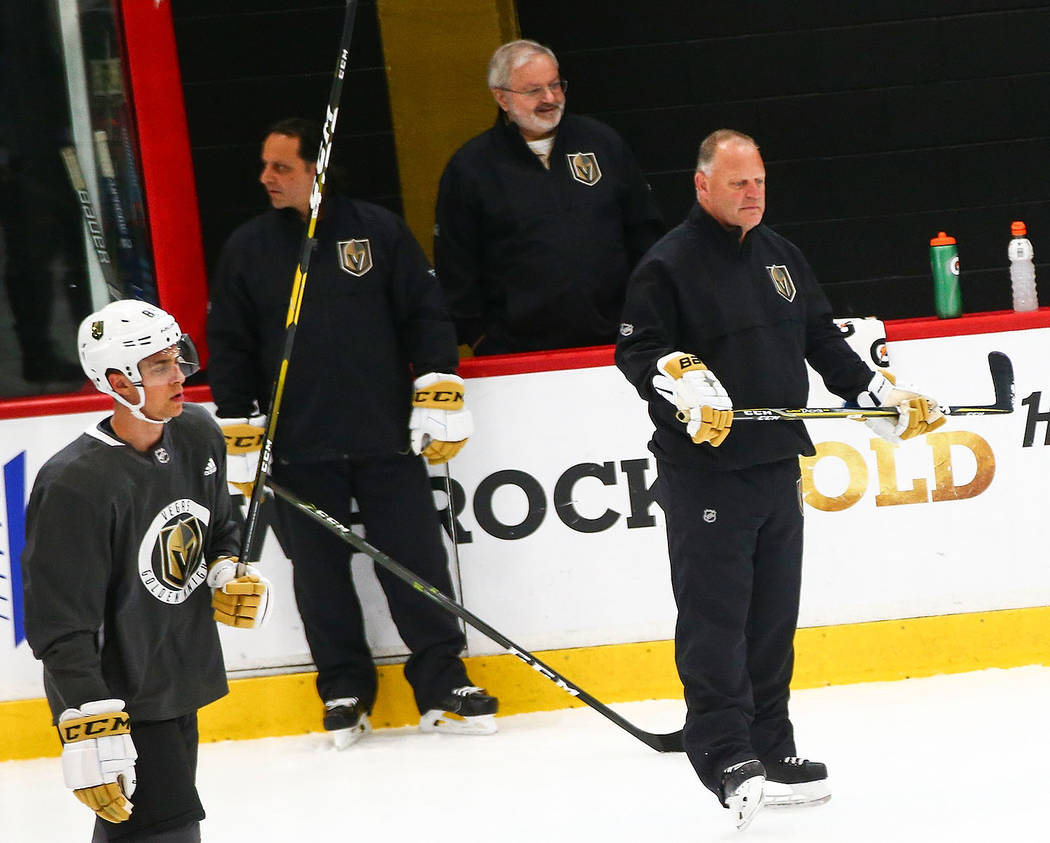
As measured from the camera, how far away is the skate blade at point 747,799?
9.90 ft

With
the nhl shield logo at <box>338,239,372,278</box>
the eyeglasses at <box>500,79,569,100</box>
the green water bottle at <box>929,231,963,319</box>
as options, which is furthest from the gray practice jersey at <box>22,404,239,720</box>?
the green water bottle at <box>929,231,963,319</box>

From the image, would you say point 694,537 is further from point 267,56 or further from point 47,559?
point 267,56

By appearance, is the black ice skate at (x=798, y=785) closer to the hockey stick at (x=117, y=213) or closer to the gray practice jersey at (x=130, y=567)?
the gray practice jersey at (x=130, y=567)

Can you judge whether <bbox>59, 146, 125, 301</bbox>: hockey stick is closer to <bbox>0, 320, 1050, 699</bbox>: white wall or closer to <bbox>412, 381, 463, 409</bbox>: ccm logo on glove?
<bbox>0, 320, 1050, 699</bbox>: white wall

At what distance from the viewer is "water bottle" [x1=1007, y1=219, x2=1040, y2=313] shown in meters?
4.07

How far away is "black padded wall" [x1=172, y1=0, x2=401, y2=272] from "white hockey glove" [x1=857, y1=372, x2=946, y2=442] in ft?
9.68

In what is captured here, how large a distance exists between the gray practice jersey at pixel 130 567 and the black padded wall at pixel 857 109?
3589 millimetres

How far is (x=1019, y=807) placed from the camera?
3.10 meters

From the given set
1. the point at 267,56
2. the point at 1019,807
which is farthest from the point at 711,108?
the point at 1019,807

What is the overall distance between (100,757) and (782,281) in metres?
1.71

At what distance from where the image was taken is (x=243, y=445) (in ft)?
13.0

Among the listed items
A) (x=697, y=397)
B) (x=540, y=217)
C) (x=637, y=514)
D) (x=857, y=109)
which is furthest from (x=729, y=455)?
(x=857, y=109)

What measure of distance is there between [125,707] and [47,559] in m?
0.29

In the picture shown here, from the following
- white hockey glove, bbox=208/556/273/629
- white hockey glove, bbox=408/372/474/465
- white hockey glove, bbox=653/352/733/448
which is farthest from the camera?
white hockey glove, bbox=408/372/474/465
